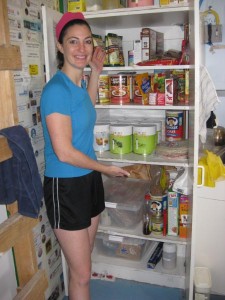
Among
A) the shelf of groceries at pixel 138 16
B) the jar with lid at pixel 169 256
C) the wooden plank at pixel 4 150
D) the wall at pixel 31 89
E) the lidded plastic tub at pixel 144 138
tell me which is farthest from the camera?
the jar with lid at pixel 169 256

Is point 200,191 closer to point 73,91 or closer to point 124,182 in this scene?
point 124,182

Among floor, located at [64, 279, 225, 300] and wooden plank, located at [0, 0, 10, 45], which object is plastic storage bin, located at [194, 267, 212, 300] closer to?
floor, located at [64, 279, 225, 300]

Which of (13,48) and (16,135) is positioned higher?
(13,48)

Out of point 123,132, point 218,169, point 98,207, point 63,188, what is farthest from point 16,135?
point 218,169

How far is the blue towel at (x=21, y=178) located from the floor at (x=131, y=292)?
112 cm

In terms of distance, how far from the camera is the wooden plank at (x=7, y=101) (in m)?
1.10

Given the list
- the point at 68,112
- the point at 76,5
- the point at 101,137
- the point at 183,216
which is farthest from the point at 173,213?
the point at 76,5

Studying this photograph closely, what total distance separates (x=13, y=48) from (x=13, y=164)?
0.42 m

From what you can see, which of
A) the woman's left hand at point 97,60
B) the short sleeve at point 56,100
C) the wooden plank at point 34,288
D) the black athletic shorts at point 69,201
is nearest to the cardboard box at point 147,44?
the woman's left hand at point 97,60

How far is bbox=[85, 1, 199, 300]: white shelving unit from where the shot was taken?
1593mm

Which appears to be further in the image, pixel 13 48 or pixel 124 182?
pixel 124 182

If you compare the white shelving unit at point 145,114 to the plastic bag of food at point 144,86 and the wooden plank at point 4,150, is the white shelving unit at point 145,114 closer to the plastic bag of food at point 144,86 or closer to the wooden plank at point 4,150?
the plastic bag of food at point 144,86

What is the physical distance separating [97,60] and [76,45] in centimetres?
35

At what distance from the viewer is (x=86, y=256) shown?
1.50m
